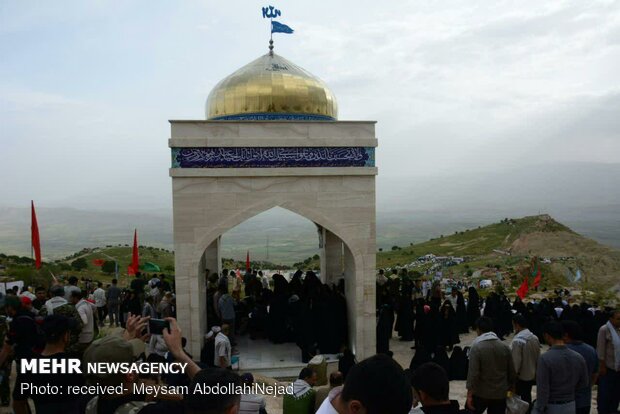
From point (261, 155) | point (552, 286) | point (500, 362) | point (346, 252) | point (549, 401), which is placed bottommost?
point (552, 286)

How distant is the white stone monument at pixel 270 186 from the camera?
7.43 meters

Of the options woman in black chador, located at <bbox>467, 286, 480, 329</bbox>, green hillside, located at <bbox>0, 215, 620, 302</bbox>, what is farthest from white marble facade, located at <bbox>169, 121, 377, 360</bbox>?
green hillside, located at <bbox>0, 215, 620, 302</bbox>

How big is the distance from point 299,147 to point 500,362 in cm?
466

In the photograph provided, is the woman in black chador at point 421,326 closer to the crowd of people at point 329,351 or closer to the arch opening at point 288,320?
the crowd of people at point 329,351

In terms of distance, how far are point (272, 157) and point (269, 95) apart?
1885 millimetres

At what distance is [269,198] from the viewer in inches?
299

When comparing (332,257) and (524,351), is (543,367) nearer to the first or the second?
(524,351)

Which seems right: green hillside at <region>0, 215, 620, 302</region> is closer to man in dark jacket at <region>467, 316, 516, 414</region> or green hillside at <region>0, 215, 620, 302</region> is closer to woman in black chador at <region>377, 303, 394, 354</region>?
woman in black chador at <region>377, 303, 394, 354</region>

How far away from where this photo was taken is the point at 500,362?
3828 mm

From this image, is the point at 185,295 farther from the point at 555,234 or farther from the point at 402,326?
the point at 555,234

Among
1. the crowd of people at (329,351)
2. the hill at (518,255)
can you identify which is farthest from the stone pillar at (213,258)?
the hill at (518,255)

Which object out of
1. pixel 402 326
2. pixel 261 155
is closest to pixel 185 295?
pixel 261 155

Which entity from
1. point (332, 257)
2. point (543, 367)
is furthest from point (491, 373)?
point (332, 257)

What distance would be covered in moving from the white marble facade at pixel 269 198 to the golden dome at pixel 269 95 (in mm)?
1498
